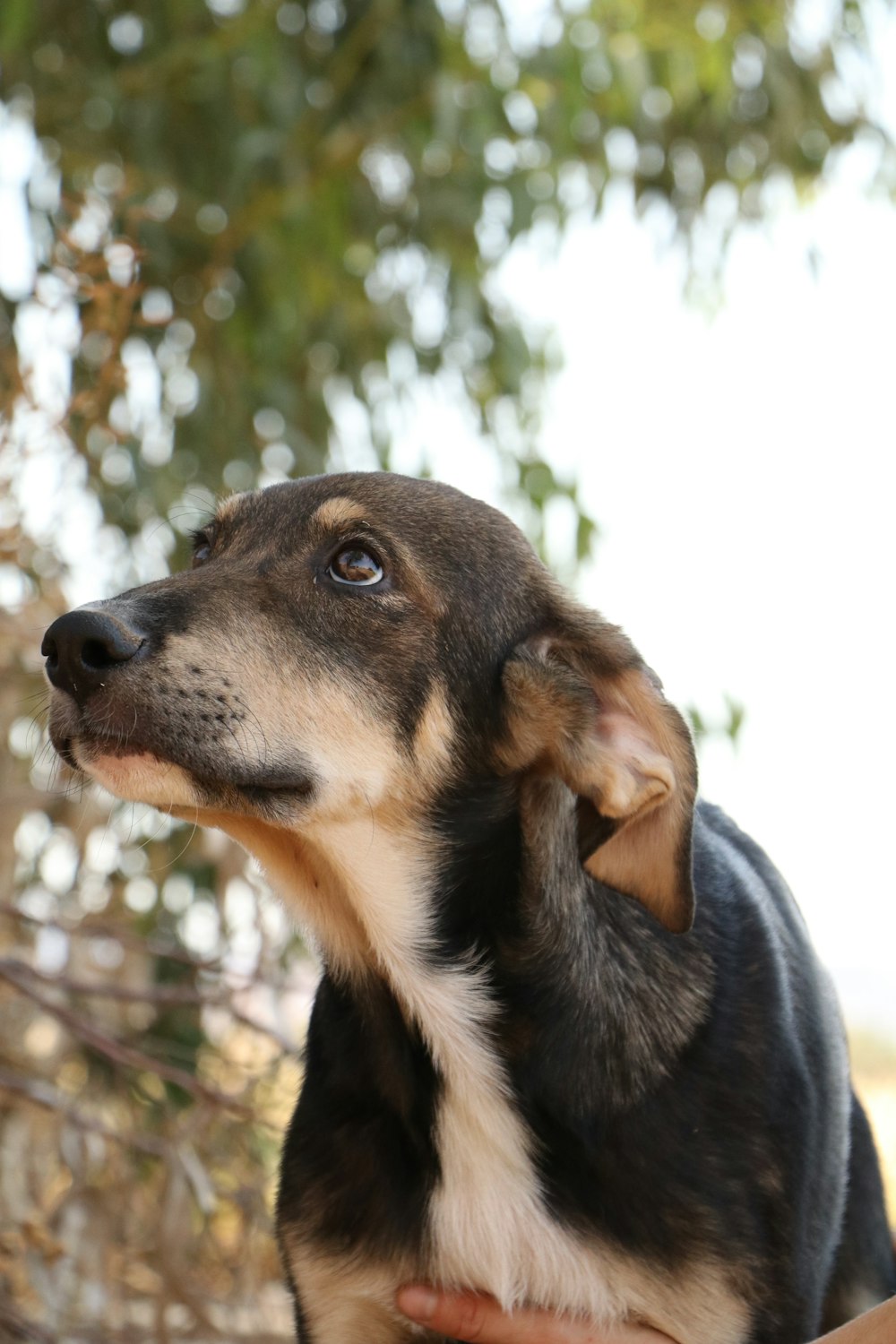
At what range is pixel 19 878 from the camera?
5.20 m

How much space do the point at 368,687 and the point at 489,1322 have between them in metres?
1.11

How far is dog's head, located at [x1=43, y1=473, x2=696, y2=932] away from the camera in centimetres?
254

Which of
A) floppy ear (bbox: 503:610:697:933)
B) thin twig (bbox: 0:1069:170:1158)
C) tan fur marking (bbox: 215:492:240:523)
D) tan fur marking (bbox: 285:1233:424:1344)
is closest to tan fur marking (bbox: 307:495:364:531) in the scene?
tan fur marking (bbox: 215:492:240:523)

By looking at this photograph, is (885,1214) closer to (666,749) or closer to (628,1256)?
(628,1256)

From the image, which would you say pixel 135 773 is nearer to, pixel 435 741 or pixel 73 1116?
pixel 435 741

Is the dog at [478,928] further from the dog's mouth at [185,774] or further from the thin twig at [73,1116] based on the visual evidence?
the thin twig at [73,1116]

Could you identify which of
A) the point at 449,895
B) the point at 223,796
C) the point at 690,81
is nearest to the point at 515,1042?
the point at 449,895

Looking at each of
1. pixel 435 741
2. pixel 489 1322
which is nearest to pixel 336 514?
pixel 435 741

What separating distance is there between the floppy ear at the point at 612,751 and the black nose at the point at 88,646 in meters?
0.74

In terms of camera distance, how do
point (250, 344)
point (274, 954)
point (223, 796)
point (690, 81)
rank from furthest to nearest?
point (250, 344), point (690, 81), point (274, 954), point (223, 796)

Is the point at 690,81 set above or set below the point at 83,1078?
above

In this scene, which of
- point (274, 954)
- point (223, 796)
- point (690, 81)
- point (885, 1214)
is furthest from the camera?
point (690, 81)

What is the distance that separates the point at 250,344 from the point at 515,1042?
342 centimetres

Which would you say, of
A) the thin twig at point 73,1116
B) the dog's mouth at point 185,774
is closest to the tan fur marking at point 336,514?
the dog's mouth at point 185,774
